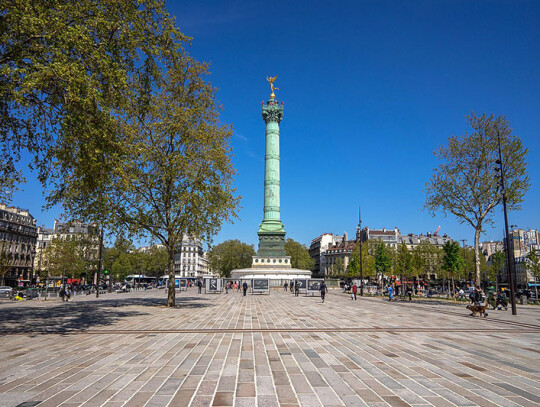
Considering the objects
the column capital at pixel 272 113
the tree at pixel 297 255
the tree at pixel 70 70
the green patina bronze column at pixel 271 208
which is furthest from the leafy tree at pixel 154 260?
the tree at pixel 70 70

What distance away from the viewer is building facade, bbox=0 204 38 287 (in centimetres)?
6975

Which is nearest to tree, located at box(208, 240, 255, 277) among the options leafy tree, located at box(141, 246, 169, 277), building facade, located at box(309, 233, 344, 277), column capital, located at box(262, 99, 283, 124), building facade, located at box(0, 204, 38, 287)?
leafy tree, located at box(141, 246, 169, 277)

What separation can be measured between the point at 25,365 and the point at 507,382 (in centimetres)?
971

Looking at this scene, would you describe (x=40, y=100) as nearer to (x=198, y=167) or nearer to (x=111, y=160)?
(x=111, y=160)

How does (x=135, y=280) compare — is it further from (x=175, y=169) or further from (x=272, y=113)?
(x=175, y=169)

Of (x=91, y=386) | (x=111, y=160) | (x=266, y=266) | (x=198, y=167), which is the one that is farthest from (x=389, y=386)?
(x=266, y=266)

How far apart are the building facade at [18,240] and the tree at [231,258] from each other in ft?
138

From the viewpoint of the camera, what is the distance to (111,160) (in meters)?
14.9

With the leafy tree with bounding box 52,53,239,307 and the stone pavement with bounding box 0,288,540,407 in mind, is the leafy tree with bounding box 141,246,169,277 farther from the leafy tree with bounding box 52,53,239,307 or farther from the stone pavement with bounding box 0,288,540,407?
the stone pavement with bounding box 0,288,540,407

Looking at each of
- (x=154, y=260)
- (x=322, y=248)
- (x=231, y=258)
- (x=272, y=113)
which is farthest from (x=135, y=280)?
(x=322, y=248)

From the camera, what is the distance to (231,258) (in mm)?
103812

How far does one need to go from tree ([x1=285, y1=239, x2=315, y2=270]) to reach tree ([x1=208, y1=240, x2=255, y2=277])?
10703mm

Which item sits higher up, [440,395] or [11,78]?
[11,78]

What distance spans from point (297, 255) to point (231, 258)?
1873 centimetres
